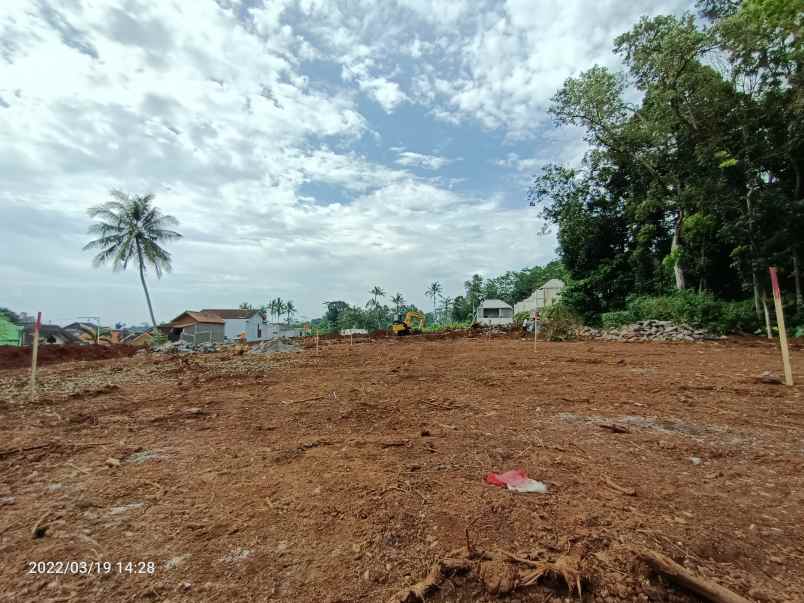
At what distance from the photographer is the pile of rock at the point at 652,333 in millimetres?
12500

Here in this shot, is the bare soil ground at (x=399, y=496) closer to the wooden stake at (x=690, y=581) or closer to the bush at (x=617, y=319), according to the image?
the wooden stake at (x=690, y=581)

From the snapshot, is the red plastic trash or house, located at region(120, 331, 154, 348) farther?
house, located at region(120, 331, 154, 348)

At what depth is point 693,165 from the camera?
1440cm

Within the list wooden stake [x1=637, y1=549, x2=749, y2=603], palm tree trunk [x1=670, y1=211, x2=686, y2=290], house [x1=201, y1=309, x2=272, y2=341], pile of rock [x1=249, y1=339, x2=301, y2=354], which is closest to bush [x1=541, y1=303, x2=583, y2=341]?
palm tree trunk [x1=670, y1=211, x2=686, y2=290]

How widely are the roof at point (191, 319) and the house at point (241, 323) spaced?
7.48 ft

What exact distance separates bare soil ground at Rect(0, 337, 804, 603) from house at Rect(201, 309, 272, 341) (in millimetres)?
42907

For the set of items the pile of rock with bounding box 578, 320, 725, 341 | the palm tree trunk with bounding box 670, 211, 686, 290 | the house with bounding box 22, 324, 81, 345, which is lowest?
the pile of rock with bounding box 578, 320, 725, 341

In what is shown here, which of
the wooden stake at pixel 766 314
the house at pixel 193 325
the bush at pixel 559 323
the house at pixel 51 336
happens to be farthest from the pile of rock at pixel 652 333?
the house at pixel 193 325

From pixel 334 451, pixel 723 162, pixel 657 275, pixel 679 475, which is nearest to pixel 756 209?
pixel 723 162

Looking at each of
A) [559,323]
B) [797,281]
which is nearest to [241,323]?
[559,323]

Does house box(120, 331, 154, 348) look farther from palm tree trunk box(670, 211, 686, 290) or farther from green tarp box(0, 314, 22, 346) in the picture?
palm tree trunk box(670, 211, 686, 290)

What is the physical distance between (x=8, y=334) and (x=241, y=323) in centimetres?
2610

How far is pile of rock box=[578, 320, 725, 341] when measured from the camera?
12500 millimetres

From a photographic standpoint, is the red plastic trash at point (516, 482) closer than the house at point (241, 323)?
Yes
